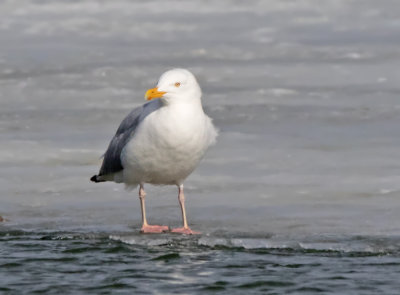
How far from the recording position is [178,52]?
1691 centimetres

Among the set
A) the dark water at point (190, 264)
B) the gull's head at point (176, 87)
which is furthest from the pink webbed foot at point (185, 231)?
the gull's head at point (176, 87)

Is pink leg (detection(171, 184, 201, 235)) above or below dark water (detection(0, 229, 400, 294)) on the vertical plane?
above

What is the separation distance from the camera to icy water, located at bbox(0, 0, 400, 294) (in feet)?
22.2

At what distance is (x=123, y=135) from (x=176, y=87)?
30.3 inches

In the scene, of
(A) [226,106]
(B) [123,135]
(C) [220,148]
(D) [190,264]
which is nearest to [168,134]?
(B) [123,135]

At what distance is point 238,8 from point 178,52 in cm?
433

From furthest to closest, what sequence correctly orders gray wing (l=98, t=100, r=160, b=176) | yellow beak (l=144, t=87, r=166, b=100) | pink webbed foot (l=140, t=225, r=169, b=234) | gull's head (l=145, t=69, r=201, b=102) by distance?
gray wing (l=98, t=100, r=160, b=176), gull's head (l=145, t=69, r=201, b=102), pink webbed foot (l=140, t=225, r=169, b=234), yellow beak (l=144, t=87, r=166, b=100)

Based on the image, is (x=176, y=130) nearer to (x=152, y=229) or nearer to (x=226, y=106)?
(x=152, y=229)

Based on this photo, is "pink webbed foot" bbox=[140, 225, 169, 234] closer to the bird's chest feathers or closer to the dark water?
the dark water

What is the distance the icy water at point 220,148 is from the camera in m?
6.76

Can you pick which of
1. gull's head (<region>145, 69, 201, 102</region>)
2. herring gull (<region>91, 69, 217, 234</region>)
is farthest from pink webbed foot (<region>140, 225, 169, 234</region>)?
gull's head (<region>145, 69, 201, 102</region>)

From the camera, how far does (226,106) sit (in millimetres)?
13266

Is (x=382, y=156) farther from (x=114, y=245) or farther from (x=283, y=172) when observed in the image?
(x=114, y=245)

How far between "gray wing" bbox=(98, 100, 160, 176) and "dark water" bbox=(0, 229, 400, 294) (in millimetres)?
960
